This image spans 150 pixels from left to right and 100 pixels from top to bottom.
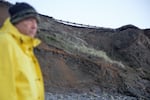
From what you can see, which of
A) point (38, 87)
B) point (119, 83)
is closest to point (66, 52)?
point (119, 83)

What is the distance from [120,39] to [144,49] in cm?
240

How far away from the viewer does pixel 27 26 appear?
3100 millimetres

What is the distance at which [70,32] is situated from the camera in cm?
2605

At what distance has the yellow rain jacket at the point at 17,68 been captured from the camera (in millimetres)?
2725

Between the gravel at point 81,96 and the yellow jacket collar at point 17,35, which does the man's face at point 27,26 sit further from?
the gravel at point 81,96

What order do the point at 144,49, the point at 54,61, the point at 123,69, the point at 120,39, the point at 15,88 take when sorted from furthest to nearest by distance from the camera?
the point at 120,39, the point at 144,49, the point at 123,69, the point at 54,61, the point at 15,88

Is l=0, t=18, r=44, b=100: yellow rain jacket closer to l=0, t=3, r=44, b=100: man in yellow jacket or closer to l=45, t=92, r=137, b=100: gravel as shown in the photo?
l=0, t=3, r=44, b=100: man in yellow jacket

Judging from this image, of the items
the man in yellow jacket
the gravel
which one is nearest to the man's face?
the man in yellow jacket

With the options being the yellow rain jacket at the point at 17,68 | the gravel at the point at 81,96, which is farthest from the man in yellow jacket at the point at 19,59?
the gravel at the point at 81,96

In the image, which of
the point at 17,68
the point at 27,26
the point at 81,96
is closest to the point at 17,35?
the point at 27,26

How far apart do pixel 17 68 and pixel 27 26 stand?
1.53 ft

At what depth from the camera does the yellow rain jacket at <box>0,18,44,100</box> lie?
2725 mm

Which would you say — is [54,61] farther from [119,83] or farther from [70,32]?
[70,32]

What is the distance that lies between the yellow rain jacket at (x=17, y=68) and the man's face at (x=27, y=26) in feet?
0.22
